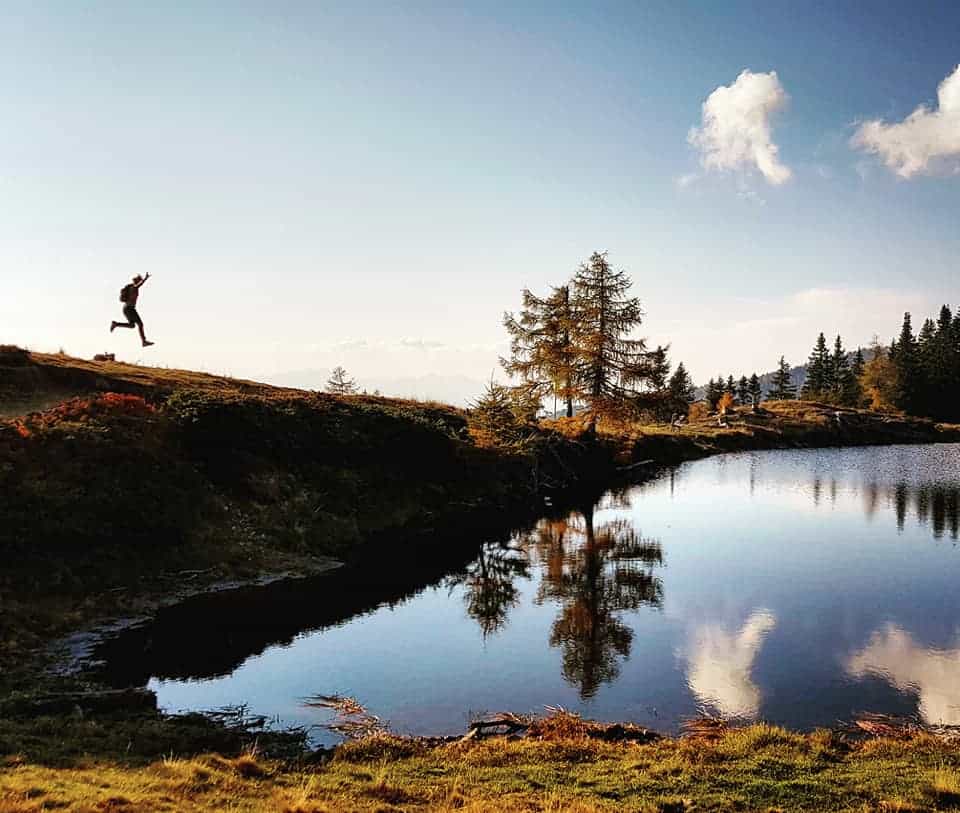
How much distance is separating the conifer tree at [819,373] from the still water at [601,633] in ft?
423

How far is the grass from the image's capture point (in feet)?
33.5

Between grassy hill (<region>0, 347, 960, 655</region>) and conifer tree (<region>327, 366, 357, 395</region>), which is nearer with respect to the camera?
grassy hill (<region>0, 347, 960, 655</region>)

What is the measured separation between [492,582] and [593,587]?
175 inches

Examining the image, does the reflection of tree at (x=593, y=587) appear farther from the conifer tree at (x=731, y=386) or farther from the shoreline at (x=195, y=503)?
the conifer tree at (x=731, y=386)

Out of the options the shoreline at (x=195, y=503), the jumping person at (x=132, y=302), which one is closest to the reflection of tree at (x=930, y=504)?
the shoreline at (x=195, y=503)

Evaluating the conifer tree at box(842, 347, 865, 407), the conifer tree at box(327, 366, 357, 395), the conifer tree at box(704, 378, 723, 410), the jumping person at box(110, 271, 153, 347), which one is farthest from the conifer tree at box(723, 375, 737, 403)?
the jumping person at box(110, 271, 153, 347)

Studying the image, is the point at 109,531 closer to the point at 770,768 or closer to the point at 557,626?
the point at 557,626

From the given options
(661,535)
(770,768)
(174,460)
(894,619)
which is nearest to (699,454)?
(661,535)

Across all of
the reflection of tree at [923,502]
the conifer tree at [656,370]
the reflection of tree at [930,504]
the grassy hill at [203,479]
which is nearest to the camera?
the grassy hill at [203,479]

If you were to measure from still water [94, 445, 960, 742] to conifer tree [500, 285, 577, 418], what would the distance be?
24630 millimetres

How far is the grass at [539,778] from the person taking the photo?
402 inches

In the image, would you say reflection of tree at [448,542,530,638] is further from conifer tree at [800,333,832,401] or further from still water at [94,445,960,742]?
conifer tree at [800,333,832,401]

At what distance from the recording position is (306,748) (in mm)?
14227

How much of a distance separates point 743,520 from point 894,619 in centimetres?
1910
